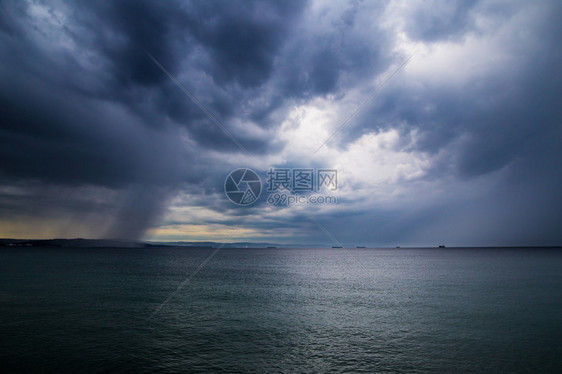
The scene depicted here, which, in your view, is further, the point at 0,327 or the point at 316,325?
the point at 316,325

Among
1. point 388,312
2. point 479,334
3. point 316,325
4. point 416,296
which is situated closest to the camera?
point 479,334

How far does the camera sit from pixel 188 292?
54969 mm

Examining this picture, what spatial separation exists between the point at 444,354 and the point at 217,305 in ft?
93.1

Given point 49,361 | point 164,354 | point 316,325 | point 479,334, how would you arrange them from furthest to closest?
point 316,325 < point 479,334 < point 164,354 < point 49,361

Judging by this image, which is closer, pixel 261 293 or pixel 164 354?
pixel 164 354

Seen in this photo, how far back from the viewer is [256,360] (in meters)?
22.5

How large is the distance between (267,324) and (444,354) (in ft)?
54.3

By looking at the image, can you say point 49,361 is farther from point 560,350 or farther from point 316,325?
point 560,350

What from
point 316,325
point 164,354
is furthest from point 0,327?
point 316,325

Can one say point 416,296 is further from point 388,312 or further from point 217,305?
point 217,305

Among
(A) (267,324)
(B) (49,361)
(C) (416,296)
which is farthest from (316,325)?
(C) (416,296)

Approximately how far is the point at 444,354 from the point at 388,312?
52.4 ft

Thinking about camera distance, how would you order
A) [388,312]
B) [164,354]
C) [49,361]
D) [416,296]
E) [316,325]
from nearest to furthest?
[49,361], [164,354], [316,325], [388,312], [416,296]

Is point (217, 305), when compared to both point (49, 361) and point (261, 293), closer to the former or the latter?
point (261, 293)
